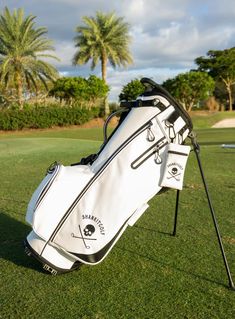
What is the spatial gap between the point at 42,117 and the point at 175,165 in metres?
27.5

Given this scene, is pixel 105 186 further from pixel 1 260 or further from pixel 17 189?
pixel 17 189

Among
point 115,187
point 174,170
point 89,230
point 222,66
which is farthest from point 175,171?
point 222,66

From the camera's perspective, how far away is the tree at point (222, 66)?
53069 millimetres

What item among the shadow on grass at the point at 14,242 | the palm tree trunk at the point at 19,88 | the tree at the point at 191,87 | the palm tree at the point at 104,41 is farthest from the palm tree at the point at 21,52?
the shadow on grass at the point at 14,242

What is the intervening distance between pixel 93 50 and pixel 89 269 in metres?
38.2

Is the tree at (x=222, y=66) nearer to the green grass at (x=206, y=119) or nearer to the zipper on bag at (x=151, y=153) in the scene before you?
the green grass at (x=206, y=119)

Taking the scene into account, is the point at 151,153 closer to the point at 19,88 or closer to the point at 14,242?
the point at 14,242

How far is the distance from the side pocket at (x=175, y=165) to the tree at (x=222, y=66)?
52.7m

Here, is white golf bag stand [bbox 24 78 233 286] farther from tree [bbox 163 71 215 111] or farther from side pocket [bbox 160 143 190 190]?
tree [bbox 163 71 215 111]

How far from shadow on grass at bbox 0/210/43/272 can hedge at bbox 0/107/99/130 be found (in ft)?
80.0

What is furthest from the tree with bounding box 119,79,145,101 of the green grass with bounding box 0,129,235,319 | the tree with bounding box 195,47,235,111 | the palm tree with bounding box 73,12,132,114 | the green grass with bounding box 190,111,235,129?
the green grass with bounding box 0,129,235,319

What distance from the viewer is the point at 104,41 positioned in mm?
39344

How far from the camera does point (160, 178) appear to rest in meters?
2.57

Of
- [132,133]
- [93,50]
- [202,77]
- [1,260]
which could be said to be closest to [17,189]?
[1,260]
